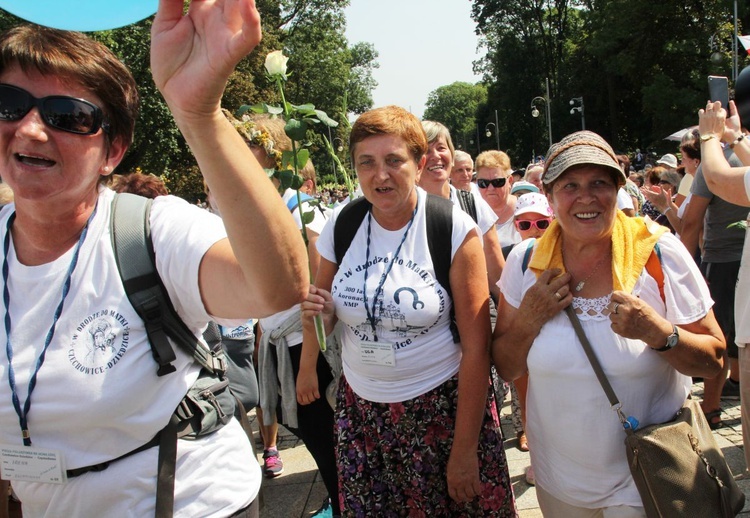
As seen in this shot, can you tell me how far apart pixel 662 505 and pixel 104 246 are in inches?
70.0

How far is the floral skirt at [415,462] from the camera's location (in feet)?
7.79

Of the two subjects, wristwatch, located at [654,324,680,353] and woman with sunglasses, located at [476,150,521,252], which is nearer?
wristwatch, located at [654,324,680,353]

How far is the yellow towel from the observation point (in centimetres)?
204

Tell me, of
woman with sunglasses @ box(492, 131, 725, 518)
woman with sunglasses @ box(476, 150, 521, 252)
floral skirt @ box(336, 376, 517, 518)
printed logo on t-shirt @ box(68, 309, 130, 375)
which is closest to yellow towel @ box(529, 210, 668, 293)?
woman with sunglasses @ box(492, 131, 725, 518)

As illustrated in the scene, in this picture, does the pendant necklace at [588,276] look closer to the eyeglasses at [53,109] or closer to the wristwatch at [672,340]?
the wristwatch at [672,340]

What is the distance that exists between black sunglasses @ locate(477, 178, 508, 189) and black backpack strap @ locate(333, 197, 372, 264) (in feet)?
7.90

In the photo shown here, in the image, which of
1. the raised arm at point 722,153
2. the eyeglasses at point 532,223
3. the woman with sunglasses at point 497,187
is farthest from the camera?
the woman with sunglasses at point 497,187

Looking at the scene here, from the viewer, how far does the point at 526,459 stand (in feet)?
13.1

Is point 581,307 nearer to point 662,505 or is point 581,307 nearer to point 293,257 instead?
point 662,505

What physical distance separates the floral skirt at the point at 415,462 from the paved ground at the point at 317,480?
115 cm

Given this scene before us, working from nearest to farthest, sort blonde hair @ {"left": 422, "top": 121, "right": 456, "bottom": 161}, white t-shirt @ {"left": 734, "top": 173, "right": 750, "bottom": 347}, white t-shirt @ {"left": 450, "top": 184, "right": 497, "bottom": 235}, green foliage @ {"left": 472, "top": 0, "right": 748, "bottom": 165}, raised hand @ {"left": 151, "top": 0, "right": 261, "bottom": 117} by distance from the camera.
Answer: raised hand @ {"left": 151, "top": 0, "right": 261, "bottom": 117}
white t-shirt @ {"left": 734, "top": 173, "right": 750, "bottom": 347}
white t-shirt @ {"left": 450, "top": 184, "right": 497, "bottom": 235}
blonde hair @ {"left": 422, "top": 121, "right": 456, "bottom": 161}
green foliage @ {"left": 472, "top": 0, "right": 748, "bottom": 165}

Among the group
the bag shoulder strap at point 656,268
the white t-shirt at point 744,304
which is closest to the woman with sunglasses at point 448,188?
the white t-shirt at point 744,304

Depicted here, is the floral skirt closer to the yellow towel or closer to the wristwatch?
the yellow towel

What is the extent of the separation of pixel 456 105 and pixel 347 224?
120059 mm
